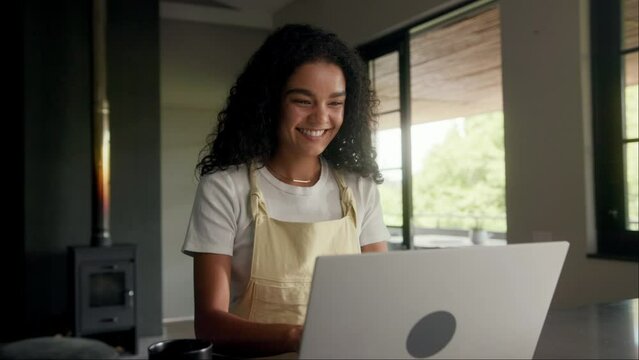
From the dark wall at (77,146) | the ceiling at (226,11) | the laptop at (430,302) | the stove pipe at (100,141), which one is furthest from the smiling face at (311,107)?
the ceiling at (226,11)

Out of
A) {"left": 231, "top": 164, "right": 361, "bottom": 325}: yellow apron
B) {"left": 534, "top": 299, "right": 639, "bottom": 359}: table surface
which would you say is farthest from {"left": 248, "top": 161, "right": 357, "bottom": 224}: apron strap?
{"left": 534, "top": 299, "right": 639, "bottom": 359}: table surface

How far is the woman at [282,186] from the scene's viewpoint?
4.28 feet

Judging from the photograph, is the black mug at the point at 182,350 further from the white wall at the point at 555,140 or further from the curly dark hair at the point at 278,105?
the white wall at the point at 555,140

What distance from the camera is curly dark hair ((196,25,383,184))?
1396 mm

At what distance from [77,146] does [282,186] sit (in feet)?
11.0

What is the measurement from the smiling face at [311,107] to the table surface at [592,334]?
0.62 metres

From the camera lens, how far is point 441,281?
82cm

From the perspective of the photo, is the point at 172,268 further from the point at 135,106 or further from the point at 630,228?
the point at 630,228

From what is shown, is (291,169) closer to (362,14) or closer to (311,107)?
(311,107)

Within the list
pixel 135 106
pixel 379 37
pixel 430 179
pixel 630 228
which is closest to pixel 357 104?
pixel 630 228

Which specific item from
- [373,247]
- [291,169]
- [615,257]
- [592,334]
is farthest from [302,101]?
[615,257]

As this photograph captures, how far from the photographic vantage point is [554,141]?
9.65 feet

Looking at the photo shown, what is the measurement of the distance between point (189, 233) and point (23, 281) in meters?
3.42

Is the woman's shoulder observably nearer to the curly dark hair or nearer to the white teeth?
the curly dark hair
